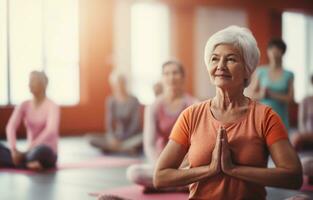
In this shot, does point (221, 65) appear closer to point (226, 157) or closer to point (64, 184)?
point (226, 157)

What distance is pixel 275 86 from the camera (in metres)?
5.01

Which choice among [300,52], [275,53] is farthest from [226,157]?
[300,52]

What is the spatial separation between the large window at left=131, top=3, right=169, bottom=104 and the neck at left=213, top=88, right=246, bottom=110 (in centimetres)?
724

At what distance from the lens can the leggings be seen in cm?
493

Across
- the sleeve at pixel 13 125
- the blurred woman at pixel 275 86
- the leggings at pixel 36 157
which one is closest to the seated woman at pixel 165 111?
the blurred woman at pixel 275 86

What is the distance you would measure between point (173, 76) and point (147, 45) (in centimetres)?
563

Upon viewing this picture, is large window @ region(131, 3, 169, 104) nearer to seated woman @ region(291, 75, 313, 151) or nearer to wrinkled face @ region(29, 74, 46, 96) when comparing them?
seated woman @ region(291, 75, 313, 151)

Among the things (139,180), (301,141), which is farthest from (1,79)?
(139,180)

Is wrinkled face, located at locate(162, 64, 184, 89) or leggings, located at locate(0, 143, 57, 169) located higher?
wrinkled face, located at locate(162, 64, 184, 89)

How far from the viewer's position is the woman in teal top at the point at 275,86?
193 inches

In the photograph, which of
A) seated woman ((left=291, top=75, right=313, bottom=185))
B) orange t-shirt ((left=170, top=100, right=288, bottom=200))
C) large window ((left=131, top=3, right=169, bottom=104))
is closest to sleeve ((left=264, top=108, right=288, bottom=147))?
orange t-shirt ((left=170, top=100, right=288, bottom=200))

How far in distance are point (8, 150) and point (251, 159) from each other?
145 inches

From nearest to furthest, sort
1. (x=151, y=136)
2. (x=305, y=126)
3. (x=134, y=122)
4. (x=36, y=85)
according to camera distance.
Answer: (x=151, y=136) < (x=36, y=85) < (x=305, y=126) < (x=134, y=122)

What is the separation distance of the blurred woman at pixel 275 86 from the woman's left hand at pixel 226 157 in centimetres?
310
